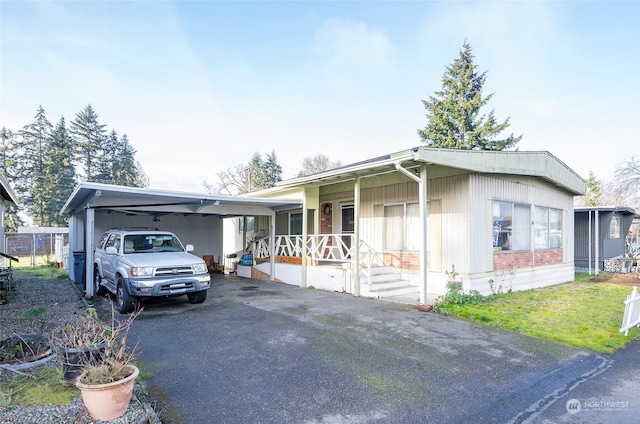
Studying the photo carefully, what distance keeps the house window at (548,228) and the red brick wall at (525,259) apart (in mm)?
238

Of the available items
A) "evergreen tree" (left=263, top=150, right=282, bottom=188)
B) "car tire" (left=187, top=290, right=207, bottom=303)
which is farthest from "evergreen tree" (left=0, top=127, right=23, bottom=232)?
"car tire" (left=187, top=290, right=207, bottom=303)

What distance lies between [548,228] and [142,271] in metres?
12.6

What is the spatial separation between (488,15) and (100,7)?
11.2m

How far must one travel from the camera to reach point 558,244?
1260 centimetres

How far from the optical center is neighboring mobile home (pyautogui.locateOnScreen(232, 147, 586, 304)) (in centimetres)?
893

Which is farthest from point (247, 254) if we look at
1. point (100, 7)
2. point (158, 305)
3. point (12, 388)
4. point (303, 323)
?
point (12, 388)

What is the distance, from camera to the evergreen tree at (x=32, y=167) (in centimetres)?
3491

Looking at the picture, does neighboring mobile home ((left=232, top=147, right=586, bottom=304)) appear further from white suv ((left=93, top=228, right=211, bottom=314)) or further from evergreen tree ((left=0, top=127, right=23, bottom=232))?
evergreen tree ((left=0, top=127, right=23, bottom=232))

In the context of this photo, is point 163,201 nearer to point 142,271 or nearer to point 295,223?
point 142,271

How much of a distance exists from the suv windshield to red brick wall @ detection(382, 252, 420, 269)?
19.6ft

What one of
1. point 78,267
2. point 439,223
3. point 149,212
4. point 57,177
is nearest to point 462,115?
point 439,223

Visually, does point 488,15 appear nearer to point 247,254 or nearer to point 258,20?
point 258,20

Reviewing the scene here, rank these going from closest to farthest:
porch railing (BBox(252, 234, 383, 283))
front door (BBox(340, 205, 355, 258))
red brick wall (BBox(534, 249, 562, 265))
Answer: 1. porch railing (BBox(252, 234, 383, 283))
2. red brick wall (BBox(534, 249, 562, 265))
3. front door (BBox(340, 205, 355, 258))

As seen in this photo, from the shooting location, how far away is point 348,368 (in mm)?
4391
